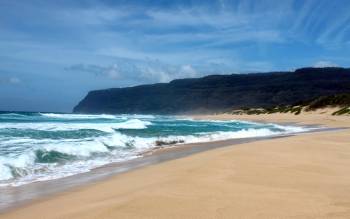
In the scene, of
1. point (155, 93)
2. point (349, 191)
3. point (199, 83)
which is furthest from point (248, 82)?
point (349, 191)

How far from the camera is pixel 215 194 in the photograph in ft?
18.6

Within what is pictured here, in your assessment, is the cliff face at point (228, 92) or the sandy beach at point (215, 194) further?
the cliff face at point (228, 92)

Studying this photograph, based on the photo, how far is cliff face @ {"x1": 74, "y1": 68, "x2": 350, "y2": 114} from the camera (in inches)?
4722

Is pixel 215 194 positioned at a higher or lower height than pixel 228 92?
lower

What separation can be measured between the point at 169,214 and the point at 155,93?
152 metres

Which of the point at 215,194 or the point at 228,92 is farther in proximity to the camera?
the point at 228,92

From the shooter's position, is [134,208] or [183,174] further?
[183,174]

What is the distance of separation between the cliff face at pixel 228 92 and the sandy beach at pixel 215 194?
105 meters

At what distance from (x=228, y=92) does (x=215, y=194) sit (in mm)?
131034

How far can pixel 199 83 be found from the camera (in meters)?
150

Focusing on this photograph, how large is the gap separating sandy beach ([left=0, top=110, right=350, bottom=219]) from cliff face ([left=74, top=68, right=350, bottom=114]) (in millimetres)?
104915

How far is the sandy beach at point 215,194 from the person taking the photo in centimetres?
476

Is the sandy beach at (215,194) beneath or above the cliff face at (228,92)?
beneath

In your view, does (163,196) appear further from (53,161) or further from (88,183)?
(53,161)
